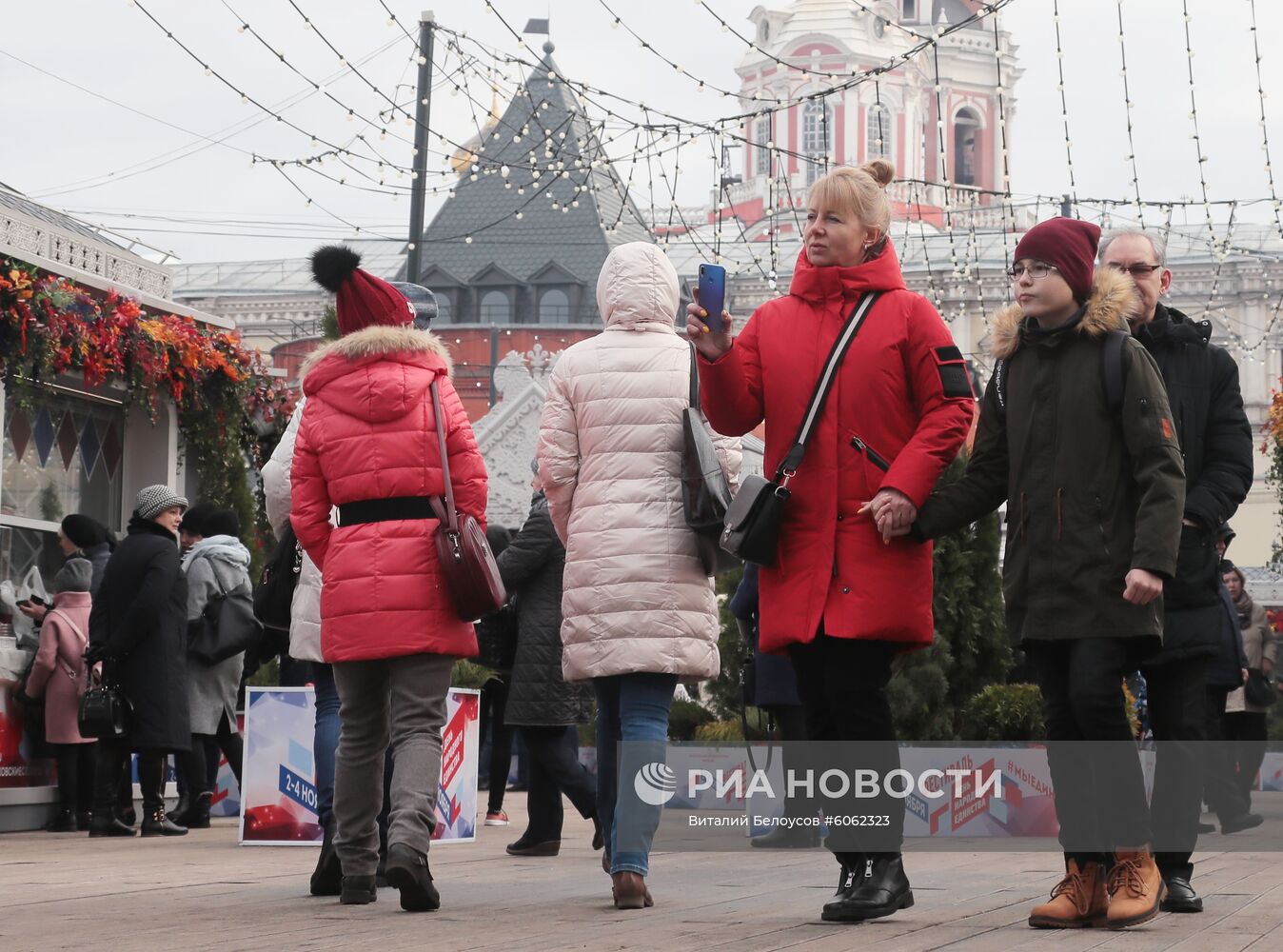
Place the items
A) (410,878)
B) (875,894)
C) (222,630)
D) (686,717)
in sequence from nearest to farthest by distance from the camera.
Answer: (875,894), (410,878), (222,630), (686,717)

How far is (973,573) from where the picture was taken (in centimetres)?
1166

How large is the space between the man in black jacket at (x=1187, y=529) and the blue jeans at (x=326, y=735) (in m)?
2.57

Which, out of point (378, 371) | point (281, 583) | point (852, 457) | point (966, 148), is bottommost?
point (281, 583)

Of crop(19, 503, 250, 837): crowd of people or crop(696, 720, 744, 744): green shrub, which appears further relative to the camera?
crop(696, 720, 744, 744): green shrub

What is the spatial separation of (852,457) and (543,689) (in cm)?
316

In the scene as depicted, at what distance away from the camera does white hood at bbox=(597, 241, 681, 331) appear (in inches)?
249

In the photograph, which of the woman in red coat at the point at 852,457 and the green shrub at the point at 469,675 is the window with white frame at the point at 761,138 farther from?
the woman in red coat at the point at 852,457

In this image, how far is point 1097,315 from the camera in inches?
220

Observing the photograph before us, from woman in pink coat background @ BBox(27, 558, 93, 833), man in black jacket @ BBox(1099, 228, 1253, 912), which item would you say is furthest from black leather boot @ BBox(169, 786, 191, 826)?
man in black jacket @ BBox(1099, 228, 1253, 912)

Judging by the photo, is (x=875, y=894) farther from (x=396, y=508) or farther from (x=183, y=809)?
(x=183, y=809)

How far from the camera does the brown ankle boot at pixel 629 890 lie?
19.2 feet

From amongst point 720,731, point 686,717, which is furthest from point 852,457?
point 686,717

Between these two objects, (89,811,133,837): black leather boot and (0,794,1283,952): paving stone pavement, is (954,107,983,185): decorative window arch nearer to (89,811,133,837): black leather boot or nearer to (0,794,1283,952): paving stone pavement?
(89,811,133,837): black leather boot

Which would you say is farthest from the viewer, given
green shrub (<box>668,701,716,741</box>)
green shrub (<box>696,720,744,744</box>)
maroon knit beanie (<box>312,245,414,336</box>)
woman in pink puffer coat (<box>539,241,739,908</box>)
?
green shrub (<box>668,701,716,741</box>)
